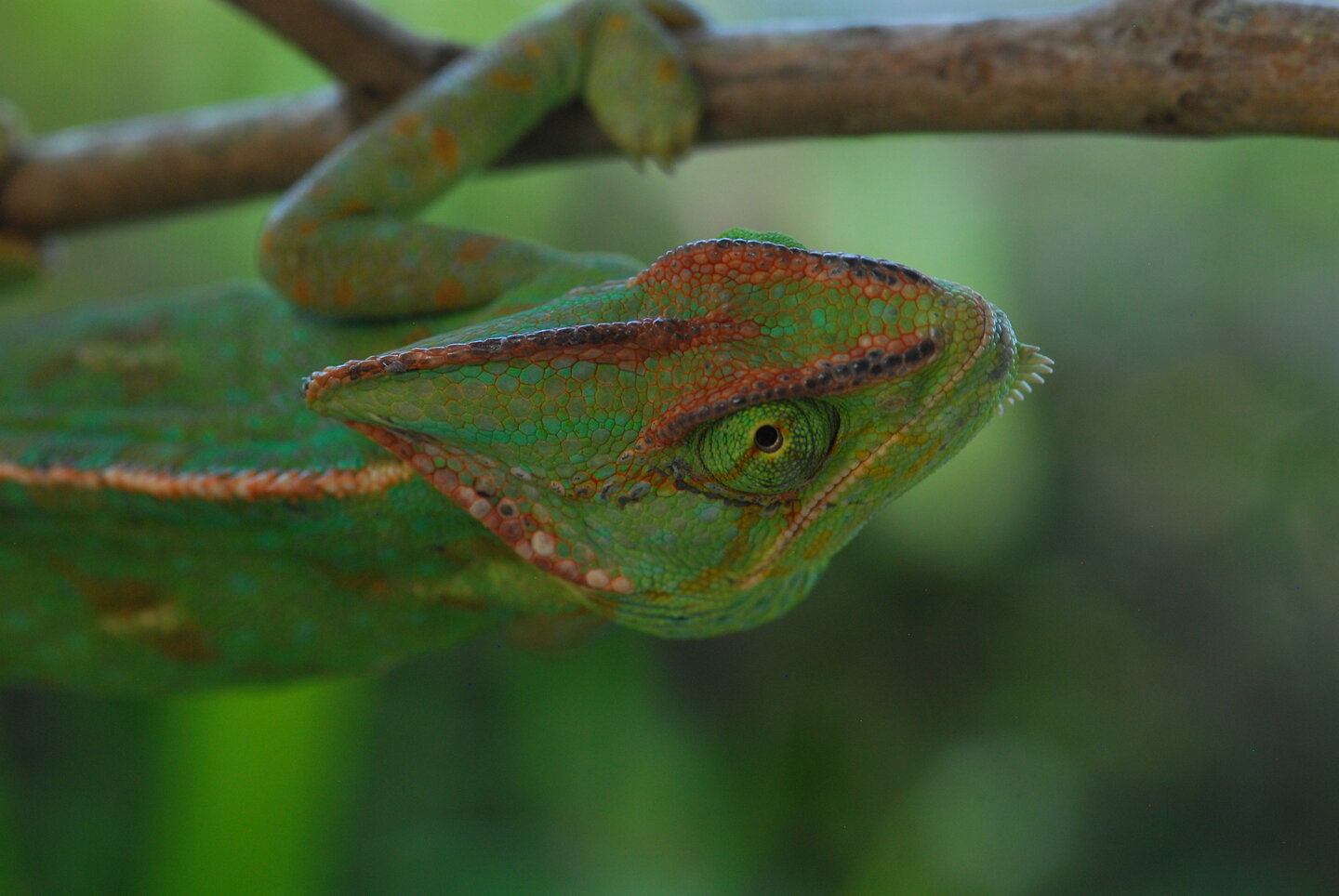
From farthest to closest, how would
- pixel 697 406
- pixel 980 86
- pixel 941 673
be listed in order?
pixel 941 673 < pixel 980 86 < pixel 697 406

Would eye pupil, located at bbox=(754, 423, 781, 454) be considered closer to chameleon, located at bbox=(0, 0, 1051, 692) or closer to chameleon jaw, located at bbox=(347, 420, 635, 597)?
chameleon, located at bbox=(0, 0, 1051, 692)

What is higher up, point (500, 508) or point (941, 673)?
point (500, 508)

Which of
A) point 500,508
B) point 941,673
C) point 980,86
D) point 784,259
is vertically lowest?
point 941,673

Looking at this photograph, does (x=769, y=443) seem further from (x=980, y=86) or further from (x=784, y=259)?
(x=980, y=86)

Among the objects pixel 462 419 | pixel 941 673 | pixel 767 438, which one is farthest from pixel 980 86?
pixel 941 673

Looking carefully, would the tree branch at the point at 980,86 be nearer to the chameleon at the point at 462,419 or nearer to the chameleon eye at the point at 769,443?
the chameleon at the point at 462,419

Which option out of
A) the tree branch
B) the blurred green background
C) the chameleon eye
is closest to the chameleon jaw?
the chameleon eye

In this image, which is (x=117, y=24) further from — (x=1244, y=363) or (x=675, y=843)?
(x=1244, y=363)

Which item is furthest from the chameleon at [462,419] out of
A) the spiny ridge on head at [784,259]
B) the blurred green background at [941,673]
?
the blurred green background at [941,673]
